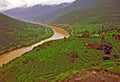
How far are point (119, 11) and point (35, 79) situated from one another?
14432cm

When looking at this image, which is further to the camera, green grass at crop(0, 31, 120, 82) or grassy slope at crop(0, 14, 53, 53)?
grassy slope at crop(0, 14, 53, 53)

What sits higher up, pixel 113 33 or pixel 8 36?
pixel 113 33

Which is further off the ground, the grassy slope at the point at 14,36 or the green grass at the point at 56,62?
the green grass at the point at 56,62

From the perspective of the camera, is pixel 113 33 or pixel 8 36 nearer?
pixel 113 33

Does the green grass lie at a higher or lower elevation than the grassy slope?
higher

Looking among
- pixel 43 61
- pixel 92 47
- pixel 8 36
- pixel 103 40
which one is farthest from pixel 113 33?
pixel 8 36

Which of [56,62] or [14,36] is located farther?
[14,36]

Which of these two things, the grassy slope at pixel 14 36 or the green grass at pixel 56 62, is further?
the grassy slope at pixel 14 36

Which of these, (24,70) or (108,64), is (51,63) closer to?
(24,70)

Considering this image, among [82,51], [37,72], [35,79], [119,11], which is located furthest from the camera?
[119,11]

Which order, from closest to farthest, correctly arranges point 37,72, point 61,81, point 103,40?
point 61,81, point 37,72, point 103,40

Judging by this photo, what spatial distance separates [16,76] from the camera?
2085 inches

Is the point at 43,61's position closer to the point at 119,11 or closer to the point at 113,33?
the point at 113,33

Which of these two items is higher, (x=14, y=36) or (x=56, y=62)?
(x=56, y=62)
